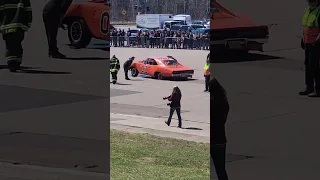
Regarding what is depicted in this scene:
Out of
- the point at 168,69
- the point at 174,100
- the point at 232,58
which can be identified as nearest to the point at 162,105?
the point at 168,69

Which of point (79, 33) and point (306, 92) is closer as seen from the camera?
point (306, 92)

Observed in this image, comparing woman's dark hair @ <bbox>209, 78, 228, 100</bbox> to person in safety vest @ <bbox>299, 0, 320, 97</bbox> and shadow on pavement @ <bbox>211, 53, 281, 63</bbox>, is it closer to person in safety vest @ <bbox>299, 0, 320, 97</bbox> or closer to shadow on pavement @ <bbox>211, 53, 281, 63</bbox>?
shadow on pavement @ <bbox>211, 53, 281, 63</bbox>

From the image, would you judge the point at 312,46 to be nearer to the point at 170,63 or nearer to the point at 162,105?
the point at 170,63

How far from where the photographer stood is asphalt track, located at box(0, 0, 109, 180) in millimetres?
4840

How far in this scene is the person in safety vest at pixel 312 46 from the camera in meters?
3.94

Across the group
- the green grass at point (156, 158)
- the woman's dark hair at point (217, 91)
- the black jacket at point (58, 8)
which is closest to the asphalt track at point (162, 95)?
the green grass at point (156, 158)

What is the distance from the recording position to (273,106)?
4.10 meters

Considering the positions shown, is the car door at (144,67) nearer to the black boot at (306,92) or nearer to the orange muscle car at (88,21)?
the orange muscle car at (88,21)

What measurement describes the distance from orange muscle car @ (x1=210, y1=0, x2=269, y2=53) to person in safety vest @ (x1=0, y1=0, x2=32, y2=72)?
1807 mm

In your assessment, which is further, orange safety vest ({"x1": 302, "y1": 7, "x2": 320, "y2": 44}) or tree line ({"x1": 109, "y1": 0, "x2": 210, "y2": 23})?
tree line ({"x1": 109, "y1": 0, "x2": 210, "y2": 23})

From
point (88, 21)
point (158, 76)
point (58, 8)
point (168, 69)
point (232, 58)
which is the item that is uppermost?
point (58, 8)

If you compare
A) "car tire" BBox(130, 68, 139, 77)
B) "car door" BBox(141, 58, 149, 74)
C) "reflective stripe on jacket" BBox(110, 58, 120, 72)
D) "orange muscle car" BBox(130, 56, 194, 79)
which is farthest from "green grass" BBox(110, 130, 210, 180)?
"car tire" BBox(130, 68, 139, 77)

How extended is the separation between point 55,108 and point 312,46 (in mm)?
2337

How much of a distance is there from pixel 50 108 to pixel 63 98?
0.55ft
